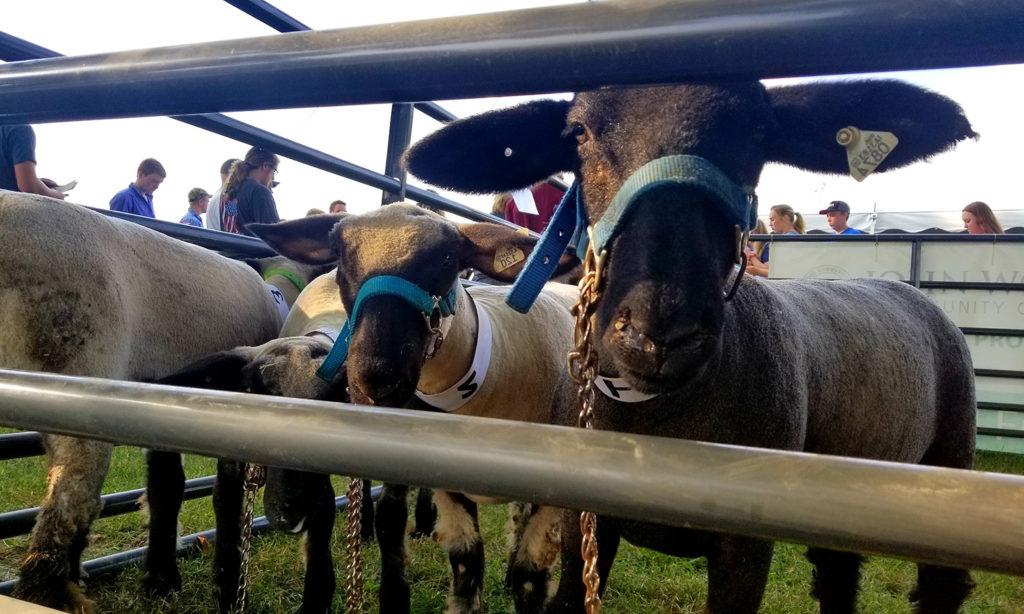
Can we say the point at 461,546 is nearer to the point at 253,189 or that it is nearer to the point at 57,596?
the point at 57,596

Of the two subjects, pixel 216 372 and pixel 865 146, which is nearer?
pixel 865 146

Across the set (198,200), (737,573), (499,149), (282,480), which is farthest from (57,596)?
(198,200)

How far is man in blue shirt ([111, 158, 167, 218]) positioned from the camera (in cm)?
607

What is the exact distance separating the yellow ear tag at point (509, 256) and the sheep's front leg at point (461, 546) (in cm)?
125

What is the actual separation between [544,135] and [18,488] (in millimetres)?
4891

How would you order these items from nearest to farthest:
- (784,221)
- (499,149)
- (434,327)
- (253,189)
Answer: (499,149), (434,327), (253,189), (784,221)

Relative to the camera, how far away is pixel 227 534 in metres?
3.28

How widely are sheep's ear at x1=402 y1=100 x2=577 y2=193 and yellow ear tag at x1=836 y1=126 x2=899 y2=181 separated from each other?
0.77m

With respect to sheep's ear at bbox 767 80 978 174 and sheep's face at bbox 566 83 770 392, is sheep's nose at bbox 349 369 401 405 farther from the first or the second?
sheep's ear at bbox 767 80 978 174

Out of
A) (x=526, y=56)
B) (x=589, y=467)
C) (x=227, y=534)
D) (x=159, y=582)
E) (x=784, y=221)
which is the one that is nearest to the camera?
(x=589, y=467)

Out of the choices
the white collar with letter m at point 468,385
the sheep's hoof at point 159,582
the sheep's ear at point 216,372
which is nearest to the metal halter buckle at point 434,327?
the white collar with letter m at point 468,385

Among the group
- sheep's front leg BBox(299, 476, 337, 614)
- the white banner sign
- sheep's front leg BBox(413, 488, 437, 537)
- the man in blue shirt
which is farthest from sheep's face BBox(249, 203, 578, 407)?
the white banner sign

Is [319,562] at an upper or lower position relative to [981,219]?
lower

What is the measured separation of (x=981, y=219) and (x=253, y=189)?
8415 mm
